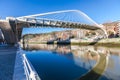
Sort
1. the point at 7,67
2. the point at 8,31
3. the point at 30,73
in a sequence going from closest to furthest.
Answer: the point at 30,73 < the point at 7,67 < the point at 8,31

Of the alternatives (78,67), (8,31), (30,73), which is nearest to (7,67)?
(30,73)

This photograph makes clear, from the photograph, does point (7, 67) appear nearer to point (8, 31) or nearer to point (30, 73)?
point (30, 73)

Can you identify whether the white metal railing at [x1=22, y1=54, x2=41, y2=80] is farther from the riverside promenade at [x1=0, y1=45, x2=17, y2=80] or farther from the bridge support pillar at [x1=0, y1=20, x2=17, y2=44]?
the bridge support pillar at [x1=0, y1=20, x2=17, y2=44]

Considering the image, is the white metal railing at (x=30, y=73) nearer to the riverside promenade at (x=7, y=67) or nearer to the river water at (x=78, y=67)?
the riverside promenade at (x=7, y=67)

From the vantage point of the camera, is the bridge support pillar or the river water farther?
the bridge support pillar

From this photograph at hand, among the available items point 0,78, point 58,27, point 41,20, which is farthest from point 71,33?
point 0,78

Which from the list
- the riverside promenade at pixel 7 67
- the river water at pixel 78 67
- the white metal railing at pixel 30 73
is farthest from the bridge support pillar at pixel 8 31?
the white metal railing at pixel 30 73

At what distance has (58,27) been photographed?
37469mm

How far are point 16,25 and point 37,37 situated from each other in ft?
330

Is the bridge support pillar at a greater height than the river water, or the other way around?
the bridge support pillar

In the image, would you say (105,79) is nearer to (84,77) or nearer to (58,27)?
(84,77)

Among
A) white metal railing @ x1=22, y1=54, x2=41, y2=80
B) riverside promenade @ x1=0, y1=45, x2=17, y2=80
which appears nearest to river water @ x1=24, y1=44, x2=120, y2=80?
riverside promenade @ x1=0, y1=45, x2=17, y2=80

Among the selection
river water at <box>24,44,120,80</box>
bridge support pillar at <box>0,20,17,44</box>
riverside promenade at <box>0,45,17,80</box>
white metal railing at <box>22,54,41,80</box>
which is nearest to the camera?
white metal railing at <box>22,54,41,80</box>

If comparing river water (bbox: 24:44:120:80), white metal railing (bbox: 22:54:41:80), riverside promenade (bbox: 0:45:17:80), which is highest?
white metal railing (bbox: 22:54:41:80)
